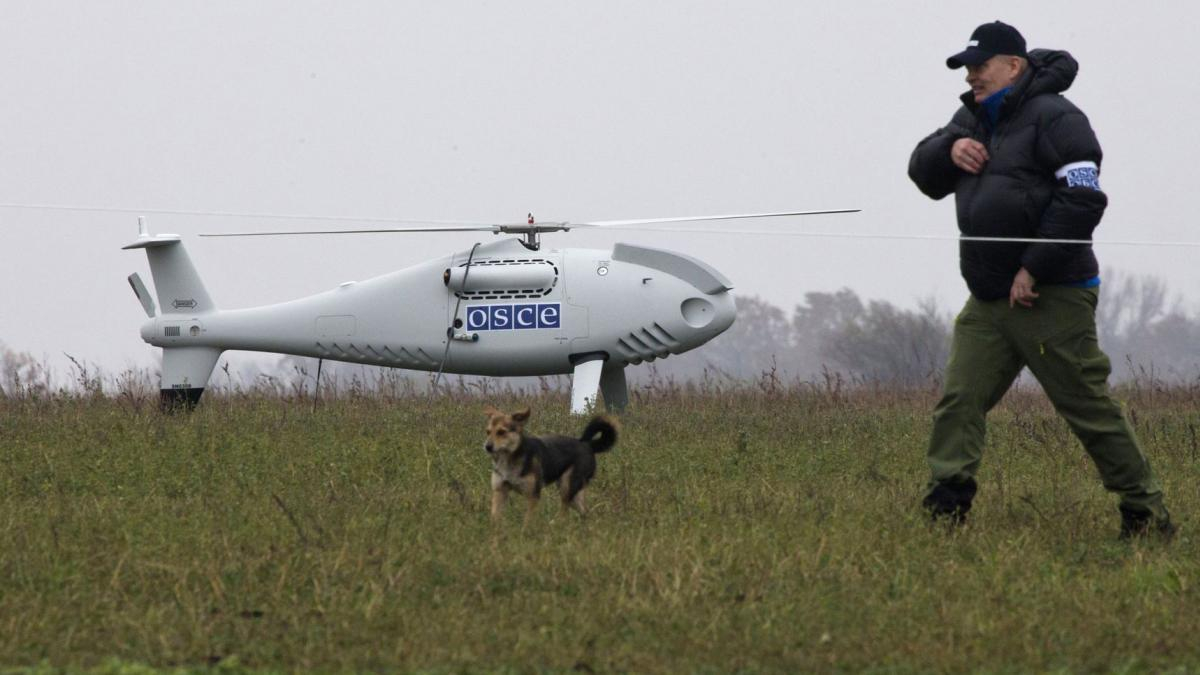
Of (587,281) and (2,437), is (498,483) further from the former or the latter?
(587,281)

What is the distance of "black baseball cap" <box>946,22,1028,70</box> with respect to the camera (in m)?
6.71

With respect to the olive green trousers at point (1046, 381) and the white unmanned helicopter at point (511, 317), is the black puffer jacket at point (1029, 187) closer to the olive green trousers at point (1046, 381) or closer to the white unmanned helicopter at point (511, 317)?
the olive green trousers at point (1046, 381)

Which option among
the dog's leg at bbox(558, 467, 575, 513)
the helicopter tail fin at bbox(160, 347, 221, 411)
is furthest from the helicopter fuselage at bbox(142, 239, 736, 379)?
the dog's leg at bbox(558, 467, 575, 513)

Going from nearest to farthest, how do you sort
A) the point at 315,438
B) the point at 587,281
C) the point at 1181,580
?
the point at 1181,580
the point at 315,438
the point at 587,281

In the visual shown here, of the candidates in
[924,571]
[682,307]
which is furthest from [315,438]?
[924,571]

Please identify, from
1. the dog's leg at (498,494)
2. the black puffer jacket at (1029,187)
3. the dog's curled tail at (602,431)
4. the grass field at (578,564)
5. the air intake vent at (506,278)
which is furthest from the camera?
the air intake vent at (506,278)

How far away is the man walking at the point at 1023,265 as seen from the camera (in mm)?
6488

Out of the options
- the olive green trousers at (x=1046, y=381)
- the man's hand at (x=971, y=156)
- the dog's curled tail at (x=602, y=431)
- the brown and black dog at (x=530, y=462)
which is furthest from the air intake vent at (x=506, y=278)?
the man's hand at (x=971, y=156)

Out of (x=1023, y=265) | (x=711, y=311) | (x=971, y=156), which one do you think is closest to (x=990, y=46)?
(x=971, y=156)

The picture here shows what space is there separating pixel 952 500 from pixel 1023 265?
3.86 ft

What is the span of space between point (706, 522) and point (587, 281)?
653 cm

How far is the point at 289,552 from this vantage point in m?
6.14

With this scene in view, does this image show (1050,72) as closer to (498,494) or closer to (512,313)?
(498,494)

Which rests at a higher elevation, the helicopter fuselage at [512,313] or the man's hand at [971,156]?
the man's hand at [971,156]
